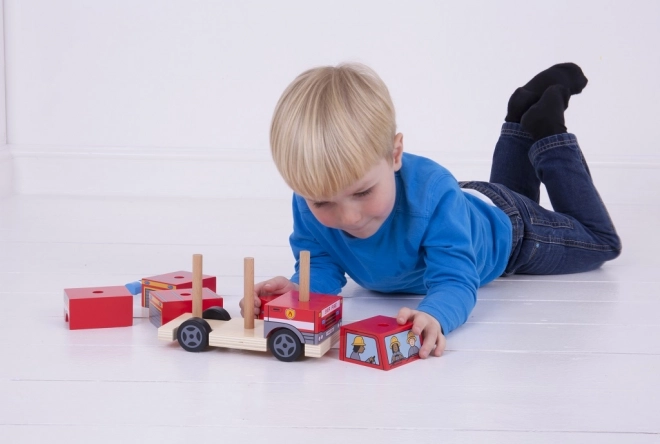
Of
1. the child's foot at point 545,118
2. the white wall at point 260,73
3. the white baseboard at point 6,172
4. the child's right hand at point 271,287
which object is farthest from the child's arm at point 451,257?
the white baseboard at point 6,172

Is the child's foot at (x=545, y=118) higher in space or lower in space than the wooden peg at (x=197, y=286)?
higher

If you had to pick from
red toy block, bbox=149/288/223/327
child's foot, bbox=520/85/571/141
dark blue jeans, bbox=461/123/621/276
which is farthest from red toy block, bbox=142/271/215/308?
child's foot, bbox=520/85/571/141

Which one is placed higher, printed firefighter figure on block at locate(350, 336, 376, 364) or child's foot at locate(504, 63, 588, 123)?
child's foot at locate(504, 63, 588, 123)

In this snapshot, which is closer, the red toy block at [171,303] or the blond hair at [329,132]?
the blond hair at [329,132]

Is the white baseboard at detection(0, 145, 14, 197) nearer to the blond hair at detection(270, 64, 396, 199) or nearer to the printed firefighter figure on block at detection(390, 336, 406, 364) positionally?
the blond hair at detection(270, 64, 396, 199)

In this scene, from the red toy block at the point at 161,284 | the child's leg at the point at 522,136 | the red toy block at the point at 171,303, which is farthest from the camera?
the child's leg at the point at 522,136

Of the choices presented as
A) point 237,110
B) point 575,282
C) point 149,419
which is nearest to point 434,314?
point 149,419

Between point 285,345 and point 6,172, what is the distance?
1.73m

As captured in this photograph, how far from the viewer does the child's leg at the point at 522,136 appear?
170 cm

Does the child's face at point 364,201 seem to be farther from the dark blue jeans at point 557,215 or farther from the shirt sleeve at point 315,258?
the dark blue jeans at point 557,215

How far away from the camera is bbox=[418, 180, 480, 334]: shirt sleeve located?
3.76 ft

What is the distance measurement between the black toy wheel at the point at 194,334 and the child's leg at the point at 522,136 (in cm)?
94

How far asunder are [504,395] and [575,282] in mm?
Result: 660

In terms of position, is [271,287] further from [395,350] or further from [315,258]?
[395,350]
